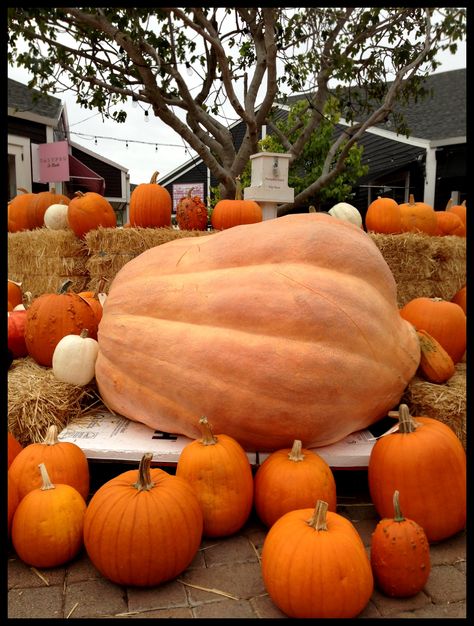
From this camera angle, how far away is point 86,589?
5.22 feet

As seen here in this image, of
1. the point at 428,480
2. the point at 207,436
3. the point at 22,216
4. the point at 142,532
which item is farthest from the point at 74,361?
the point at 22,216

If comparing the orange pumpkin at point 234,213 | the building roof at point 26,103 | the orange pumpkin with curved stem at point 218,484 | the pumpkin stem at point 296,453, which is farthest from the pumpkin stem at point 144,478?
the building roof at point 26,103

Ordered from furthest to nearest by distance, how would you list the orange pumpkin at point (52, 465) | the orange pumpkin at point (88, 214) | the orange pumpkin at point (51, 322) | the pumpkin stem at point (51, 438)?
the orange pumpkin at point (88, 214) < the orange pumpkin at point (51, 322) < the pumpkin stem at point (51, 438) < the orange pumpkin at point (52, 465)

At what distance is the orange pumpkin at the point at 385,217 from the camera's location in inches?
157

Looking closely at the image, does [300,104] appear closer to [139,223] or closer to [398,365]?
[139,223]

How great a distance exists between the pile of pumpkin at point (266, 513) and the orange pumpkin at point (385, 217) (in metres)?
2.26

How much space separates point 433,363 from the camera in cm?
245

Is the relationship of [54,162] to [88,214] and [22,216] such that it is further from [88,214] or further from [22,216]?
[88,214]

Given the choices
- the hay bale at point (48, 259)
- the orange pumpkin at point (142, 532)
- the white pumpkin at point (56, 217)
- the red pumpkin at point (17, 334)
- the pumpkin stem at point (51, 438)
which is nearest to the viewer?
the orange pumpkin at point (142, 532)

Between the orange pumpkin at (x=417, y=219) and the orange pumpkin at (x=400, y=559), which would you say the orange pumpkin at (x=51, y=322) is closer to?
the orange pumpkin at (x=400, y=559)

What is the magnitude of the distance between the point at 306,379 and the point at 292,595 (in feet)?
2.51

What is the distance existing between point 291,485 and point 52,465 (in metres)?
0.87

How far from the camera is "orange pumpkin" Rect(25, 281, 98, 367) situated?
8.93ft

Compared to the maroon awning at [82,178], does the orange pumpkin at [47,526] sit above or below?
below
